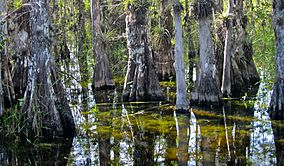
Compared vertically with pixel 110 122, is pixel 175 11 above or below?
above

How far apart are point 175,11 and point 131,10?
272 cm

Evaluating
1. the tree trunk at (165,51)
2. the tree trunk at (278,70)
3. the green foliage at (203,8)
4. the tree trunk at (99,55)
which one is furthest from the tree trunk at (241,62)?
the tree trunk at (99,55)

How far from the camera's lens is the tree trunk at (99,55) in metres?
18.9

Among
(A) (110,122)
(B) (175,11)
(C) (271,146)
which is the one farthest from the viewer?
(B) (175,11)

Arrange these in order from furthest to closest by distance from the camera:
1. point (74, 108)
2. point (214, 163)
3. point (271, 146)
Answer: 1. point (74, 108)
2. point (271, 146)
3. point (214, 163)

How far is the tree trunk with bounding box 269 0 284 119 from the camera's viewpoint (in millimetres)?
12875

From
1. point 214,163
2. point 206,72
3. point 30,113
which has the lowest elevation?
point 214,163

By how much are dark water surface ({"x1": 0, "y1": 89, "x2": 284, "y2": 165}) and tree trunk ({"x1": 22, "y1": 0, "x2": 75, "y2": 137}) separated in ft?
1.73

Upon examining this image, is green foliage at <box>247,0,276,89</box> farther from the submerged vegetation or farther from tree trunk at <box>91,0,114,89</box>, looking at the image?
tree trunk at <box>91,0,114,89</box>

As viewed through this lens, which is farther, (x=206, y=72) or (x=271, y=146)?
(x=206, y=72)

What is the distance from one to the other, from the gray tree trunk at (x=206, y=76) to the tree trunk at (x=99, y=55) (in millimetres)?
4876

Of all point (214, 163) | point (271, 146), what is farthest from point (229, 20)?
point (214, 163)

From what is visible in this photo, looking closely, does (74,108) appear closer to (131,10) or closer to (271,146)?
(131,10)

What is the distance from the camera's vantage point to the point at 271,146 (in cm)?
1048
